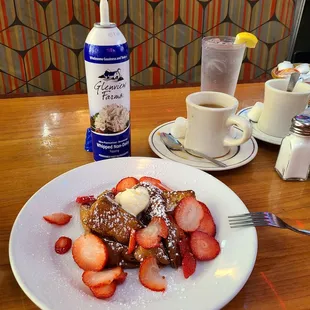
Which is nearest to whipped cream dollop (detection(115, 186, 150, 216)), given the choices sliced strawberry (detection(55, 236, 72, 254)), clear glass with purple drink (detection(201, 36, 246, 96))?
sliced strawberry (detection(55, 236, 72, 254))

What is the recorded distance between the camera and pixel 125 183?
783mm

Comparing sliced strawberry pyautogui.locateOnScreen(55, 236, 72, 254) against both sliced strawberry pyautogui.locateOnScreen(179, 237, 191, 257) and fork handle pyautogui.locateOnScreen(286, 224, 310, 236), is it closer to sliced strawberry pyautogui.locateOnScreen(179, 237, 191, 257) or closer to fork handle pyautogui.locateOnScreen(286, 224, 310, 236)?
sliced strawberry pyautogui.locateOnScreen(179, 237, 191, 257)

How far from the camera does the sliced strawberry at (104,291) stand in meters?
0.55

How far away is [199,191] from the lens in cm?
79

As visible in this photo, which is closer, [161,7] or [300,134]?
[300,134]

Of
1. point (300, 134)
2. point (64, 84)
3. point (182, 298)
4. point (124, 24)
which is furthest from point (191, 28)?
point (182, 298)

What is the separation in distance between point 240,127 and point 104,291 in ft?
1.73

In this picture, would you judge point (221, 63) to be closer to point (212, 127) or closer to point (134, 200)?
point (212, 127)

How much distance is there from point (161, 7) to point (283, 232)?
6.05 ft

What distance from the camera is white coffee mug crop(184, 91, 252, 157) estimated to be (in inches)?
35.2

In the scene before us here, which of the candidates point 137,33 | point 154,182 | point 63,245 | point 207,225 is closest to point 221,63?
point 154,182

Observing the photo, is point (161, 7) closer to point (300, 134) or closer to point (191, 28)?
point (191, 28)

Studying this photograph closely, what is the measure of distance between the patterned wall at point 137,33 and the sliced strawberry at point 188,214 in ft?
5.80

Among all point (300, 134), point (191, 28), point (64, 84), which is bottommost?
point (64, 84)
